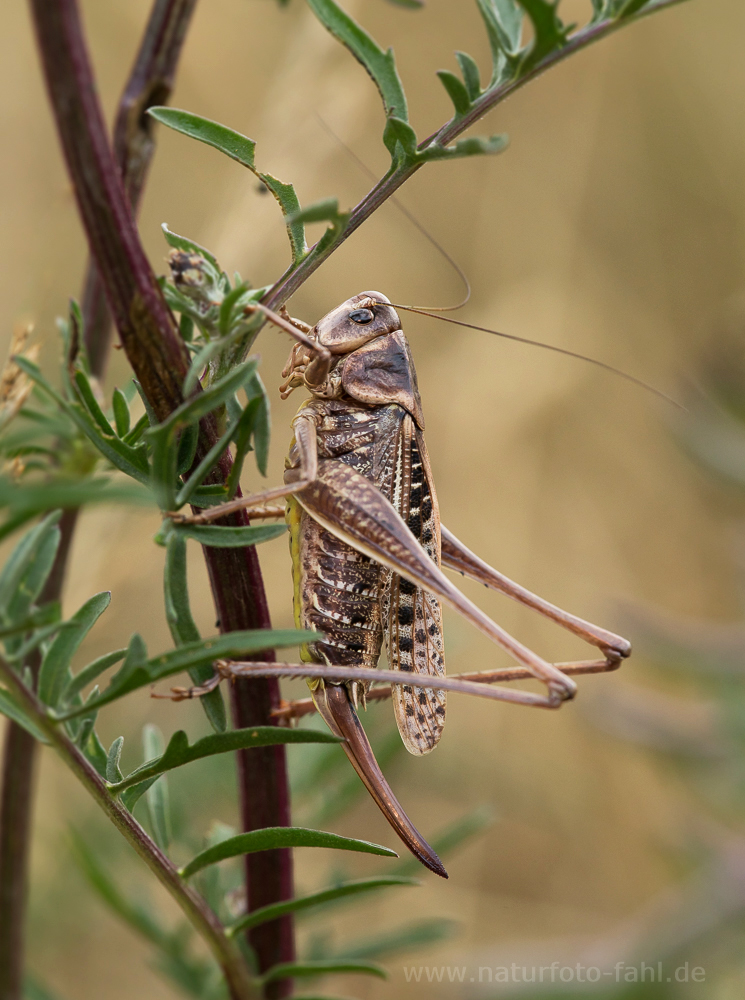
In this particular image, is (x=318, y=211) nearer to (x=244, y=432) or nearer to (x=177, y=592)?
(x=244, y=432)

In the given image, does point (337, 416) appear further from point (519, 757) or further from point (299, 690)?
point (519, 757)

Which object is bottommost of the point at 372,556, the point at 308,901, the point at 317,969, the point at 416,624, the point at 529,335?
the point at 317,969

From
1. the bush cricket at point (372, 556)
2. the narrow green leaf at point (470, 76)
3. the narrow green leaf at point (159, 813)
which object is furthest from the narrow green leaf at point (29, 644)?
the narrow green leaf at point (470, 76)

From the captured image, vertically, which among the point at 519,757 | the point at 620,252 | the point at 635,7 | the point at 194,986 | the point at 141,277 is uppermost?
the point at 620,252

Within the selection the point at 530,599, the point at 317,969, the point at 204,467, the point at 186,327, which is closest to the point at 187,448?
the point at 204,467

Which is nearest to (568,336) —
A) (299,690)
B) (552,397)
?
(552,397)

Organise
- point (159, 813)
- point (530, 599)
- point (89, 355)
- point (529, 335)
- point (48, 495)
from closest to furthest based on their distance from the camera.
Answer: point (48, 495) < point (159, 813) < point (89, 355) < point (530, 599) < point (529, 335)
